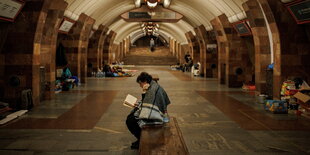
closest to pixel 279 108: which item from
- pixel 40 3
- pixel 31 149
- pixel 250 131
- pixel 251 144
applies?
pixel 250 131

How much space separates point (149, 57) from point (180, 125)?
34527 millimetres

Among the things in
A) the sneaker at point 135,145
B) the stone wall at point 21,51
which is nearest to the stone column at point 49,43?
the stone wall at point 21,51

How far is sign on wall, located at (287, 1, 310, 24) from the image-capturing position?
6.61m

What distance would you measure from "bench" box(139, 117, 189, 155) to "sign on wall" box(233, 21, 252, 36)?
25.8 ft

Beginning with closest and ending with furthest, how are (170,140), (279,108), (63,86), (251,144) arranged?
1. (170,140)
2. (251,144)
3. (279,108)
4. (63,86)

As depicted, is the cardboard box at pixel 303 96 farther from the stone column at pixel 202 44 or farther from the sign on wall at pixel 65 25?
the stone column at pixel 202 44

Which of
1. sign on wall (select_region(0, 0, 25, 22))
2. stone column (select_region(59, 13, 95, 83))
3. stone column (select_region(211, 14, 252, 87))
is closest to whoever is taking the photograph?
sign on wall (select_region(0, 0, 25, 22))

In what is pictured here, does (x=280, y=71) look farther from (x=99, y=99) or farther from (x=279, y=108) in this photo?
(x=99, y=99)

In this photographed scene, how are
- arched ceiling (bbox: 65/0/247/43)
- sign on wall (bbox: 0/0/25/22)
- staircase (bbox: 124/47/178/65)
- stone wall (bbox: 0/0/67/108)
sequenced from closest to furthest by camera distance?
sign on wall (bbox: 0/0/25/22), stone wall (bbox: 0/0/67/108), arched ceiling (bbox: 65/0/247/43), staircase (bbox: 124/47/178/65)

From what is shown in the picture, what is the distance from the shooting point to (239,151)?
13.8 feet

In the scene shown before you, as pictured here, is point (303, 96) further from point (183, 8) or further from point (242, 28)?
point (183, 8)

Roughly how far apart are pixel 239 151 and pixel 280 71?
13.7 ft

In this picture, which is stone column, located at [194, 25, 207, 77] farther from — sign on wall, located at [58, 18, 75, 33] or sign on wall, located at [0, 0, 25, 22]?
sign on wall, located at [0, 0, 25, 22]

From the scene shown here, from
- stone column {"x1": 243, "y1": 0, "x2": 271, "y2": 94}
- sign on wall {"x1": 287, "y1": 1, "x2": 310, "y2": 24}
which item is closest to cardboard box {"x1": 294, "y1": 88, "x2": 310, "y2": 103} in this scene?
sign on wall {"x1": 287, "y1": 1, "x2": 310, "y2": 24}
